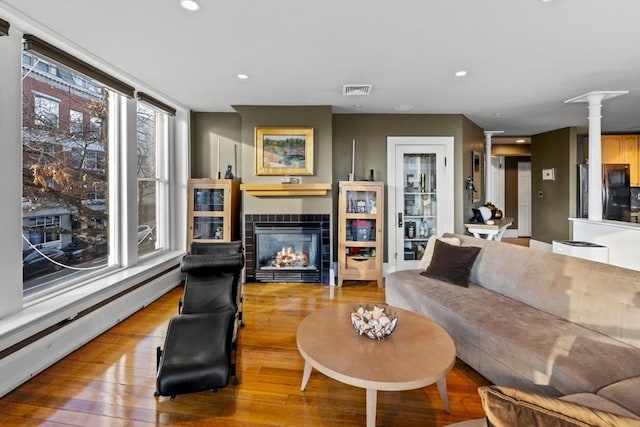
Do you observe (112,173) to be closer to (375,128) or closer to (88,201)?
(88,201)

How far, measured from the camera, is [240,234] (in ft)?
15.1

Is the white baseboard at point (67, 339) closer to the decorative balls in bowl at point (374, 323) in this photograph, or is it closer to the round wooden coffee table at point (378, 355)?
the round wooden coffee table at point (378, 355)

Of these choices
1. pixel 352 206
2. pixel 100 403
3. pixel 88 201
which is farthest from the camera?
pixel 352 206

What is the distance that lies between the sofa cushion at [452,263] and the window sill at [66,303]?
3.12 m

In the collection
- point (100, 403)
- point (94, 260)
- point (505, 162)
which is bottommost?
point (100, 403)

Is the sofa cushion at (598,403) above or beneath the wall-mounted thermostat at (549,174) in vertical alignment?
beneath

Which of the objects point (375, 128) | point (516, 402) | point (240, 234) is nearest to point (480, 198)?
point (375, 128)

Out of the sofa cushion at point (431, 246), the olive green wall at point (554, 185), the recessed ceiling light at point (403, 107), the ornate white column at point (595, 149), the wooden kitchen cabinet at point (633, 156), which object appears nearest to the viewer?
the sofa cushion at point (431, 246)

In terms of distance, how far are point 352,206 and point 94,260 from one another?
316 cm

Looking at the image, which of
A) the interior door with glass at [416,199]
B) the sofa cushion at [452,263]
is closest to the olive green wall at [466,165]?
the interior door with glass at [416,199]

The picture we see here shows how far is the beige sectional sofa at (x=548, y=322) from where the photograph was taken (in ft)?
4.88

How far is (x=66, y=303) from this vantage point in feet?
7.92

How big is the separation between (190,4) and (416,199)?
386 centimetres

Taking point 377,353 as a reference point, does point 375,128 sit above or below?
above
